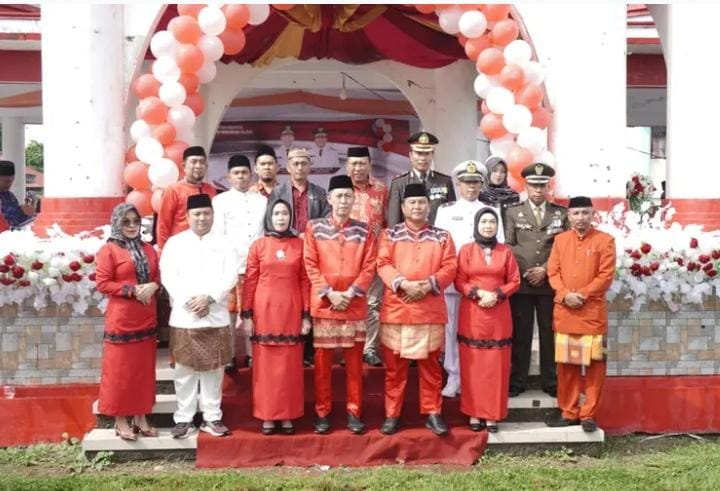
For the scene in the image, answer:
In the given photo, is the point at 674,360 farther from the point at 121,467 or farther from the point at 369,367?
the point at 121,467

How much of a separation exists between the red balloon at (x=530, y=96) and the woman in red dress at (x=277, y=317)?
1.96m

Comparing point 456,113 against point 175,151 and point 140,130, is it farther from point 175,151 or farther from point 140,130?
point 140,130

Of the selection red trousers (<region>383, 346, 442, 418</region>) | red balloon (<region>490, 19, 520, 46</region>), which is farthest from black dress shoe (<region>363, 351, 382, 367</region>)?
red balloon (<region>490, 19, 520, 46</region>)

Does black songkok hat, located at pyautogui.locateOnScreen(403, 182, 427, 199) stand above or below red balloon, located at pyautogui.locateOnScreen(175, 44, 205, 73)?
below

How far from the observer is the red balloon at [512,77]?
5336 mm

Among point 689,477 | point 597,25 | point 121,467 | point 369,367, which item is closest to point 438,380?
point 369,367

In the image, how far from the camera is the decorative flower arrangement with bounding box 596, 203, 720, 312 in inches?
194

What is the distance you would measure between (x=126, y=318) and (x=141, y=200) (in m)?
1.25

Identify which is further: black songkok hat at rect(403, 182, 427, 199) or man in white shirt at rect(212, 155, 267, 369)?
man in white shirt at rect(212, 155, 267, 369)

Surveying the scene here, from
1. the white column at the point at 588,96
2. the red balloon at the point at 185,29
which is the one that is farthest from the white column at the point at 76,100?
the white column at the point at 588,96

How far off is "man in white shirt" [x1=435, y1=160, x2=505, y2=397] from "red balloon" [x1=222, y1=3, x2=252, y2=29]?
6.04ft

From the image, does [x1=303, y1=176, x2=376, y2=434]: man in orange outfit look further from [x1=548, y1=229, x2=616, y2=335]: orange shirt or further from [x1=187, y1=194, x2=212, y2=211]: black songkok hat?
[x1=548, y1=229, x2=616, y2=335]: orange shirt

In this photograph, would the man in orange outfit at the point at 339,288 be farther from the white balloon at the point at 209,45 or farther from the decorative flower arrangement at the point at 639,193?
the decorative flower arrangement at the point at 639,193

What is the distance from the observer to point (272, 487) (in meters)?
3.89
